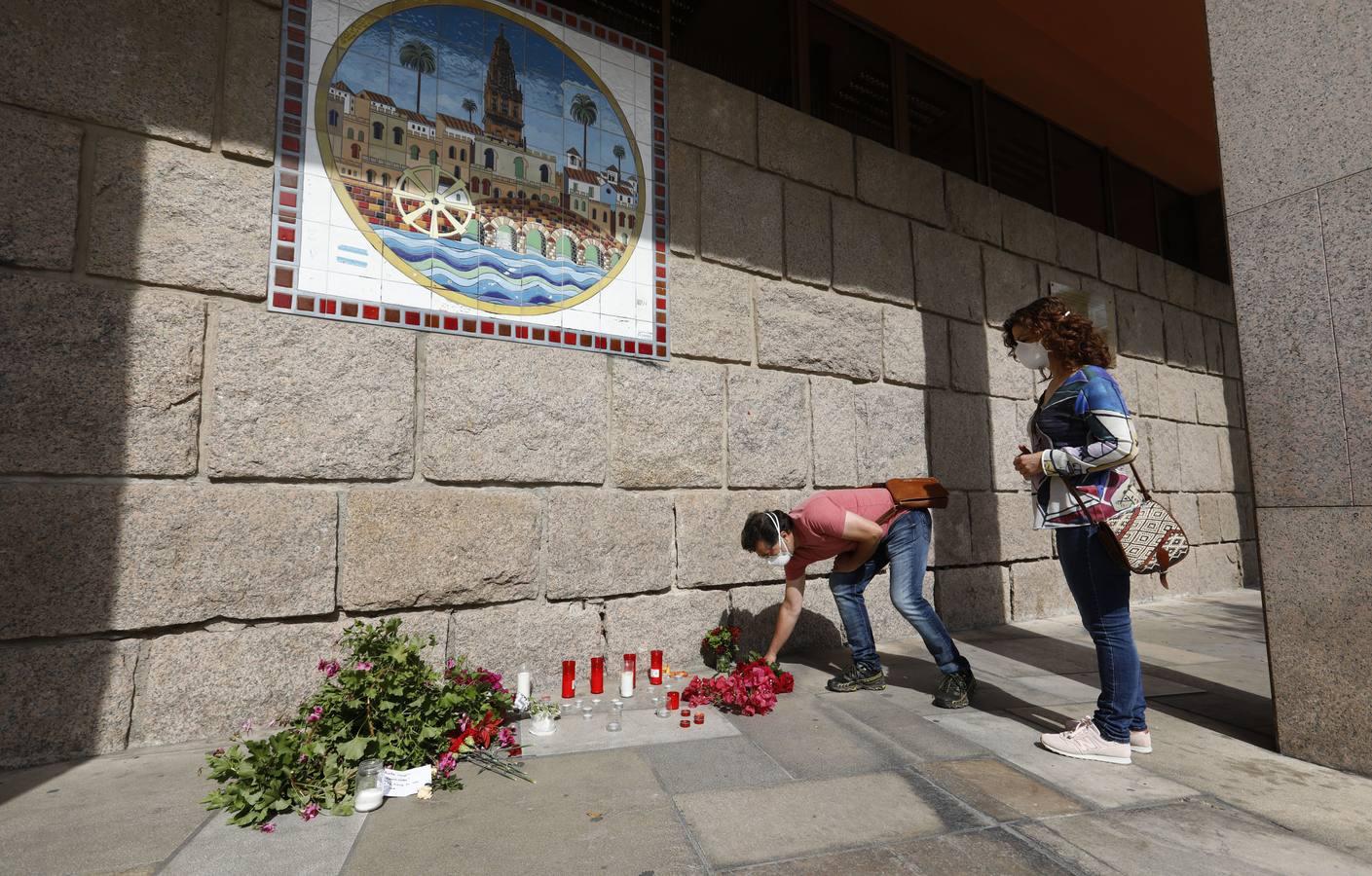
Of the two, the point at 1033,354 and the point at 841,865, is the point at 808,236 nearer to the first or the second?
the point at 1033,354

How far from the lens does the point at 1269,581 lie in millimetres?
2850

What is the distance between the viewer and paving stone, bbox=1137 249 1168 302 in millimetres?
7438

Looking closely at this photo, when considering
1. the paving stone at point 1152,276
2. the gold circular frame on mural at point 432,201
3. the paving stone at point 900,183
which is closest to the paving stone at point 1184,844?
the gold circular frame on mural at point 432,201

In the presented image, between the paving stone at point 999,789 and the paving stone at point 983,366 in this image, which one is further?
the paving stone at point 983,366

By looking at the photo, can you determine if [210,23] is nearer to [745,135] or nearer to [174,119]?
[174,119]

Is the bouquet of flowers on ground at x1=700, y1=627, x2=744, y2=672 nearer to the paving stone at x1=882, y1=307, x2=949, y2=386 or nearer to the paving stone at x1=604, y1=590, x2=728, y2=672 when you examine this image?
the paving stone at x1=604, y1=590, x2=728, y2=672

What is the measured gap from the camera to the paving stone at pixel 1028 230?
244 inches

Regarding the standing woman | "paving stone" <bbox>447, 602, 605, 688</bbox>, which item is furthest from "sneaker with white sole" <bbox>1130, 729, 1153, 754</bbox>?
"paving stone" <bbox>447, 602, 605, 688</bbox>

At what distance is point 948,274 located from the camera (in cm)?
569

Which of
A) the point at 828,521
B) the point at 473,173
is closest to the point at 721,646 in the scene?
the point at 828,521

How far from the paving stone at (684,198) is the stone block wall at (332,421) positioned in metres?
0.02

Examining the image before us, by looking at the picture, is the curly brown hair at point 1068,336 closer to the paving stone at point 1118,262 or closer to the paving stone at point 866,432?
the paving stone at point 866,432

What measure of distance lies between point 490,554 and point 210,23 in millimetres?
2793

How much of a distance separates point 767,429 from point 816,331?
84cm
